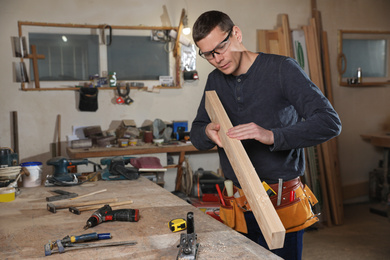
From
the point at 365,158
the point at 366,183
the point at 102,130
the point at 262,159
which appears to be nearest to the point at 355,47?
the point at 365,158

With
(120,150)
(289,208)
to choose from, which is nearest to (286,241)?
(289,208)

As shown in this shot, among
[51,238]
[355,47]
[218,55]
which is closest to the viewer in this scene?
[51,238]

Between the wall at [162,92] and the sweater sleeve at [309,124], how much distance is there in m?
3.28

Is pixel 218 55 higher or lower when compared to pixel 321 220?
higher

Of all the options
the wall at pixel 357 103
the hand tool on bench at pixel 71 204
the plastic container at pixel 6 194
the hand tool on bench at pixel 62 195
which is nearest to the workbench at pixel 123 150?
the hand tool on bench at pixel 62 195

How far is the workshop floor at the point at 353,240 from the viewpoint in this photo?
3.69 metres

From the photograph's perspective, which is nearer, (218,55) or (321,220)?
(218,55)

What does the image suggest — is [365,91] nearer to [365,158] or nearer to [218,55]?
[365,158]

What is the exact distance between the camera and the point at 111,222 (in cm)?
168

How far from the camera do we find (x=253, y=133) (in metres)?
1.43

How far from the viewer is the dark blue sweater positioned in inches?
57.2

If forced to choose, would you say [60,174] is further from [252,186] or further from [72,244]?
[252,186]

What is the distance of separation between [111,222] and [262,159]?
27.6 inches

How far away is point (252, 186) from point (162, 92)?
349 cm
